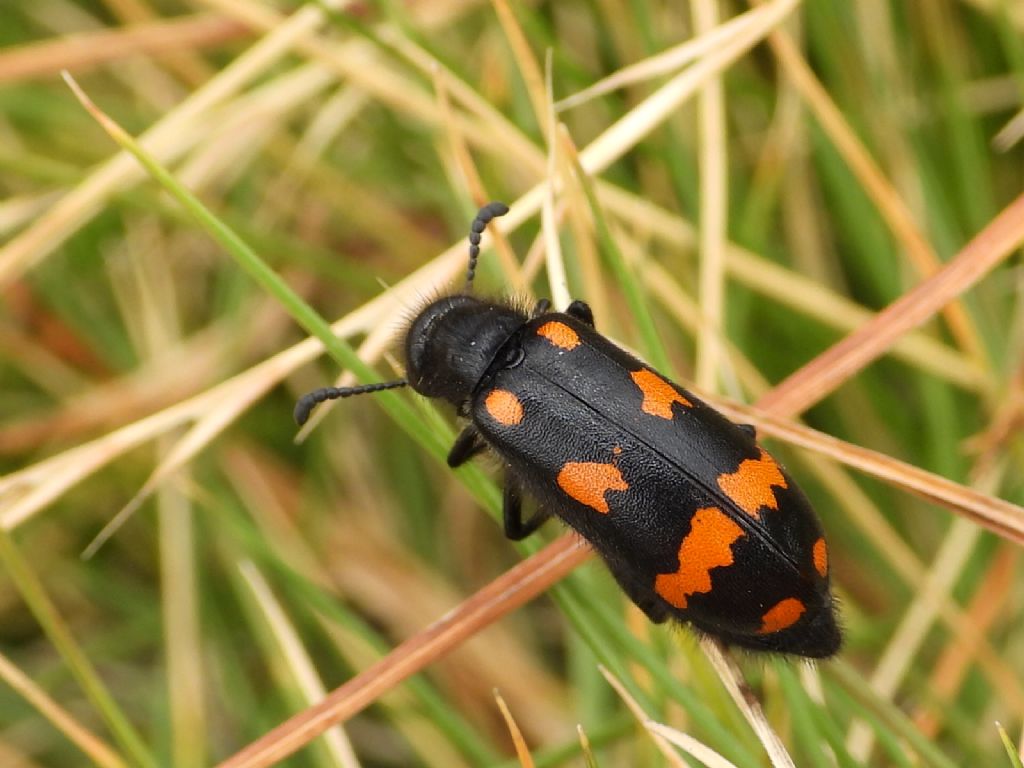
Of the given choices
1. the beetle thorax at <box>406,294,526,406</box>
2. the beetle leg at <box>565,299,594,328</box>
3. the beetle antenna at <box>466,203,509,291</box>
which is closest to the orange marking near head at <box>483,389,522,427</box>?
the beetle thorax at <box>406,294,526,406</box>

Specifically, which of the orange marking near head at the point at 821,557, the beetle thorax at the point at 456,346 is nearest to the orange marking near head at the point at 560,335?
the beetle thorax at the point at 456,346

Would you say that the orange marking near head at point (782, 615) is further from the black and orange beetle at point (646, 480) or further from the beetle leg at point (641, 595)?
the beetle leg at point (641, 595)

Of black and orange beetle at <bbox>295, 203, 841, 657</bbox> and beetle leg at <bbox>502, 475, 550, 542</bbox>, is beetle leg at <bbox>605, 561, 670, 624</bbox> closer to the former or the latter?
black and orange beetle at <bbox>295, 203, 841, 657</bbox>

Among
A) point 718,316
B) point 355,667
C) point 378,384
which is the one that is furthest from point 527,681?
point 378,384

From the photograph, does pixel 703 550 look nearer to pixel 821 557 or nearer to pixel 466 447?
pixel 821 557

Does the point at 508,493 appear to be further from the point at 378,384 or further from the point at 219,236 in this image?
the point at 219,236
